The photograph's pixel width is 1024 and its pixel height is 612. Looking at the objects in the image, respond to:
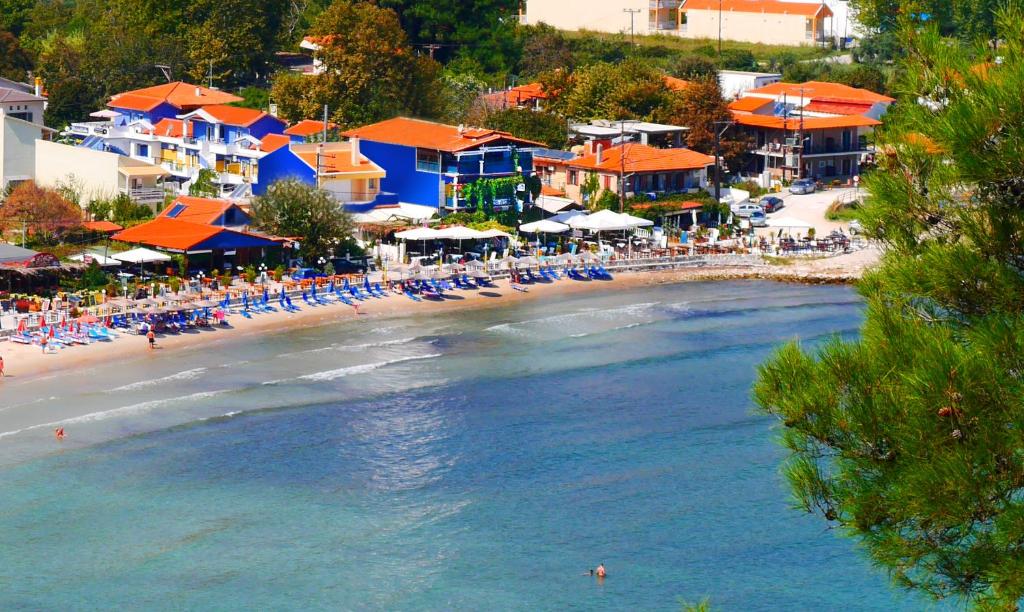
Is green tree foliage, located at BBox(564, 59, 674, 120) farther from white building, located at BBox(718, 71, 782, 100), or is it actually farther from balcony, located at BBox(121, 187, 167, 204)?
balcony, located at BBox(121, 187, 167, 204)

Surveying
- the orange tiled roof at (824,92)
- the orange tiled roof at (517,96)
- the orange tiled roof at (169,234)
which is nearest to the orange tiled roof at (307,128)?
the orange tiled roof at (517,96)

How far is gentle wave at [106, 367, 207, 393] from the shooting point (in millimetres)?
39750

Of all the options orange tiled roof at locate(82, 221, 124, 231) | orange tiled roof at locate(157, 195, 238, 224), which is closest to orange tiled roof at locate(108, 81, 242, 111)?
orange tiled roof at locate(157, 195, 238, 224)

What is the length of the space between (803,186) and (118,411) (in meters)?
43.4

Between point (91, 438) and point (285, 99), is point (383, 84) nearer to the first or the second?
point (285, 99)

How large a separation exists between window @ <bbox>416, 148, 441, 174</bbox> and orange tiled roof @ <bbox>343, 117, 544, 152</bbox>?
0.28 metres

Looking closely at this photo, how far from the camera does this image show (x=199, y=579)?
28188mm

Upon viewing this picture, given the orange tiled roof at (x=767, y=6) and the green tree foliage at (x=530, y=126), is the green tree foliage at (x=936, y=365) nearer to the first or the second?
the green tree foliage at (x=530, y=126)

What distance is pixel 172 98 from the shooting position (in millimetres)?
75000

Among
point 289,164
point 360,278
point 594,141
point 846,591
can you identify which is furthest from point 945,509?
point 594,141

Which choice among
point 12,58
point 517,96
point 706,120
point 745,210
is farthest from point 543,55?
point 745,210

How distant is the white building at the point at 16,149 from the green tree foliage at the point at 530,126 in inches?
828

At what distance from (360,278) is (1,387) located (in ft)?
52.0

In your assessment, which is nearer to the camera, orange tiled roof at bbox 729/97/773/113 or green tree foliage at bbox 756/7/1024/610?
green tree foliage at bbox 756/7/1024/610
